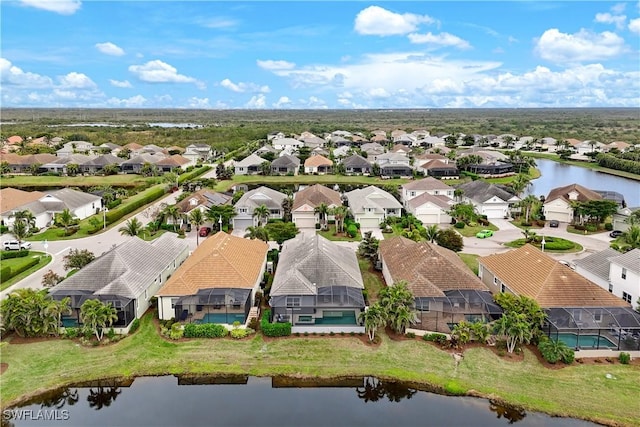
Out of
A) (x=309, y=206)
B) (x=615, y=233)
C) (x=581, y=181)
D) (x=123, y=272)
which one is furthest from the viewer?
(x=581, y=181)

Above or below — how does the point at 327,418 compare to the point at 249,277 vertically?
below

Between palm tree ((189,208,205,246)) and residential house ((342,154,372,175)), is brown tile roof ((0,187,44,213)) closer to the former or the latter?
palm tree ((189,208,205,246))

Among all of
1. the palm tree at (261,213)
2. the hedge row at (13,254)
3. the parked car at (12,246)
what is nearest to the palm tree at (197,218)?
the palm tree at (261,213)

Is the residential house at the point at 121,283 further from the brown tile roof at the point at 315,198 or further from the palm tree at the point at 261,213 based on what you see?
the brown tile roof at the point at 315,198

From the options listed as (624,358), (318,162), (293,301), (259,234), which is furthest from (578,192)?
(318,162)

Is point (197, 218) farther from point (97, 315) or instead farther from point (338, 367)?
point (338, 367)

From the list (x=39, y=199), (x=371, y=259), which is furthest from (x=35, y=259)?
(x=371, y=259)

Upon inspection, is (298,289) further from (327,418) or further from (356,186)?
(356,186)
